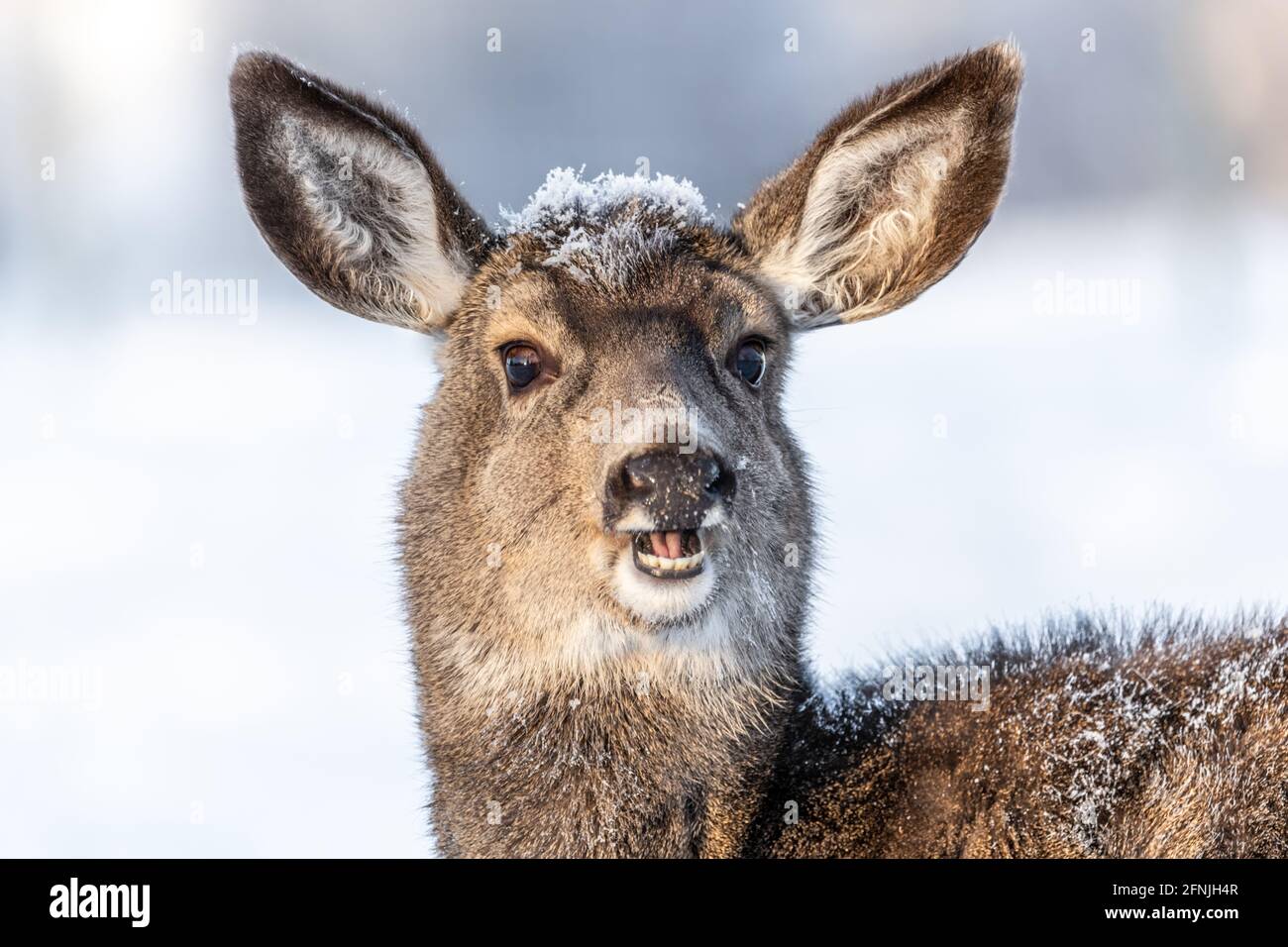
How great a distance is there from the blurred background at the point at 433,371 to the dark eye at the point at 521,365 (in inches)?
30.0

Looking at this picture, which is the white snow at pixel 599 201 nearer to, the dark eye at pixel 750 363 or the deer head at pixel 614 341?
the deer head at pixel 614 341

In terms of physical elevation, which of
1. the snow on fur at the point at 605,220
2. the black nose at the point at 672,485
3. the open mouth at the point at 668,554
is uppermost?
the snow on fur at the point at 605,220

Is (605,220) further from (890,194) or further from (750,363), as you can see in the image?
(890,194)

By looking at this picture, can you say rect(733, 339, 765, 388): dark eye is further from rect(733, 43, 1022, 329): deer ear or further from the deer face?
rect(733, 43, 1022, 329): deer ear

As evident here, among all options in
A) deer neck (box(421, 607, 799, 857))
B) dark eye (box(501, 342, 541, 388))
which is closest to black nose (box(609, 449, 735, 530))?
deer neck (box(421, 607, 799, 857))

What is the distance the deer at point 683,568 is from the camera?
521 centimetres

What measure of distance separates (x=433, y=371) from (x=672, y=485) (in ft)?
5.90

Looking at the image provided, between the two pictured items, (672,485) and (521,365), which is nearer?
(672,485)

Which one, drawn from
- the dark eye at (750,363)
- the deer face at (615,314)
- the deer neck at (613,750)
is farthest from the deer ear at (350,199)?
the deer neck at (613,750)

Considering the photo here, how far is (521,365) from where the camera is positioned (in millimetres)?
5707

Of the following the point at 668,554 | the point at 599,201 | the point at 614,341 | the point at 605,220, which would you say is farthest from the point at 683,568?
the point at 599,201
